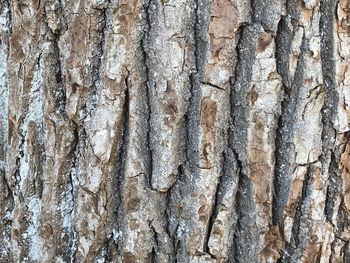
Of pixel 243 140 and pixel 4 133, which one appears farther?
pixel 4 133

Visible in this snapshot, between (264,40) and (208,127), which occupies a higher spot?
(264,40)

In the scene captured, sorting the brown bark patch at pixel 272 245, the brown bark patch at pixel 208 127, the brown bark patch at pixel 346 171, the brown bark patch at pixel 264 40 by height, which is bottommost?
the brown bark patch at pixel 272 245

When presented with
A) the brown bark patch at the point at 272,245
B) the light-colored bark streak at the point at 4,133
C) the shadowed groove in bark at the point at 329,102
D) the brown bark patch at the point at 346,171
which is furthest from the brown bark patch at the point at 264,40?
the light-colored bark streak at the point at 4,133

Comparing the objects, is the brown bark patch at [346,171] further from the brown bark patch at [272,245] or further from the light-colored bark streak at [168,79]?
the light-colored bark streak at [168,79]

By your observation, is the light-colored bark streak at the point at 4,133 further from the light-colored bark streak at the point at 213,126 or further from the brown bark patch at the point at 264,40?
the brown bark patch at the point at 264,40

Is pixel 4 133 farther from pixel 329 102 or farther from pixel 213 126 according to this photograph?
pixel 329 102

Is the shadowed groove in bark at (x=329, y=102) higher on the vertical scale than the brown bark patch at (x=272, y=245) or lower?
higher

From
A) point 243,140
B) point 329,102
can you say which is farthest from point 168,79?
point 329,102

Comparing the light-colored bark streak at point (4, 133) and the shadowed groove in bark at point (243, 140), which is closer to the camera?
the shadowed groove in bark at point (243, 140)

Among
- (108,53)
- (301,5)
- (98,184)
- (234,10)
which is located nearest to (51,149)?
(98,184)
